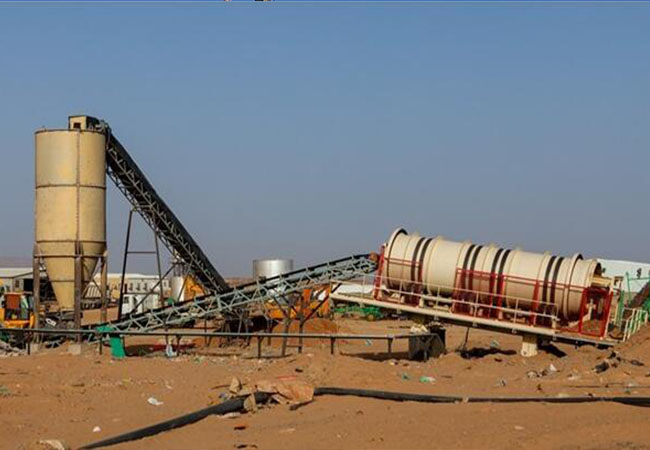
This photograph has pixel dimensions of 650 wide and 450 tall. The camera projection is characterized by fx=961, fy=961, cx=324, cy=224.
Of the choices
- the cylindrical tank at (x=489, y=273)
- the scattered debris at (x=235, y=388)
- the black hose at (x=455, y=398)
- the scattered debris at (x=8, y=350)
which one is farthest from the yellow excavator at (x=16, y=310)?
the black hose at (x=455, y=398)

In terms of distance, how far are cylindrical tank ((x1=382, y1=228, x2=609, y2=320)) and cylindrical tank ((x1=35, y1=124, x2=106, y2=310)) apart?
10035 millimetres

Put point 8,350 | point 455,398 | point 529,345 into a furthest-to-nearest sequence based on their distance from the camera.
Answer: point 8,350, point 529,345, point 455,398

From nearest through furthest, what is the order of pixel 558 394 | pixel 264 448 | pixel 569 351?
pixel 264 448, pixel 558 394, pixel 569 351

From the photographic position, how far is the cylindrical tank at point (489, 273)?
2356cm

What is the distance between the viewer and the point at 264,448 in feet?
36.5

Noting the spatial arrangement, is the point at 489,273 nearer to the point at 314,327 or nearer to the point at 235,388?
the point at 235,388

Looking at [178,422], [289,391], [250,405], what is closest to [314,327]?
[289,391]

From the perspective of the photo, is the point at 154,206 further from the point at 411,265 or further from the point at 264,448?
the point at 264,448

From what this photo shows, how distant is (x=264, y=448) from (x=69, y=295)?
20401 millimetres

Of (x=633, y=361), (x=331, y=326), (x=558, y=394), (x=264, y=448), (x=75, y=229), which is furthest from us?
(x=331, y=326)

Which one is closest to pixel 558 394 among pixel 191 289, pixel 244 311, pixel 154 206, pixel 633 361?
pixel 633 361

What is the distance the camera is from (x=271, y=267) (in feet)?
135

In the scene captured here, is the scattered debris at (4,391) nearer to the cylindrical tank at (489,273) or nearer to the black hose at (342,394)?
the black hose at (342,394)

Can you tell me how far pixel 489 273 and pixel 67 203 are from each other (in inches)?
528
